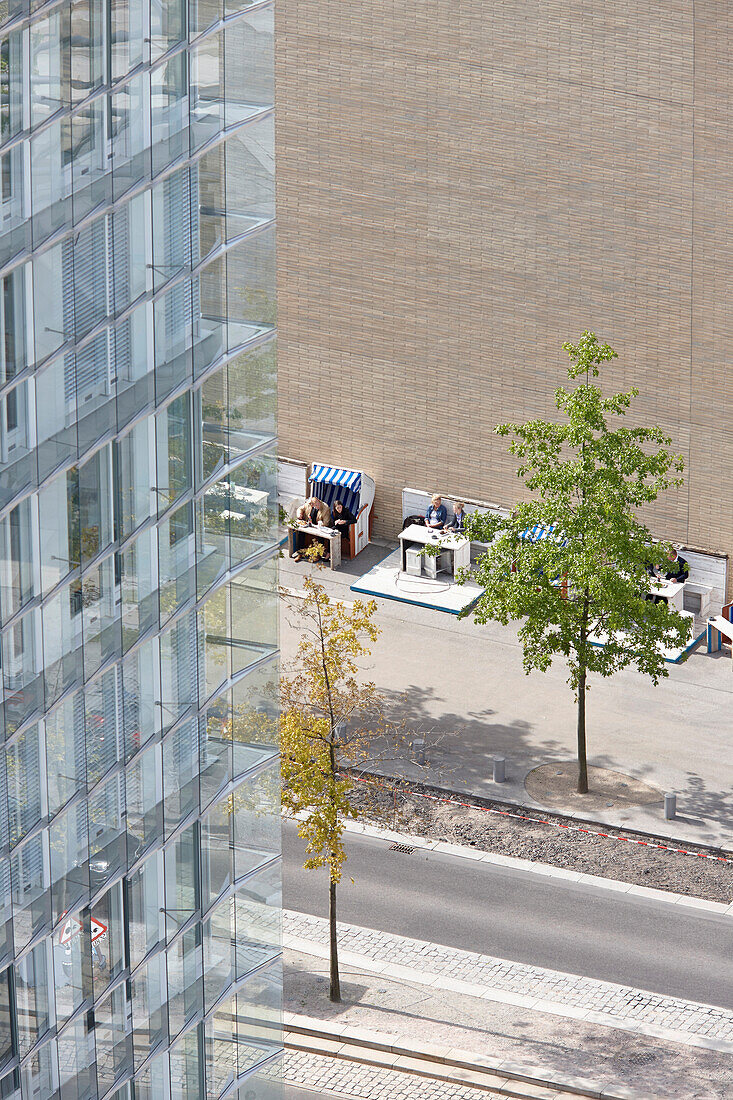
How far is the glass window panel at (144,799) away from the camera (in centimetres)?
1961

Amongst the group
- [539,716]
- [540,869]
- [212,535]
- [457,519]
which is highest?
[212,535]

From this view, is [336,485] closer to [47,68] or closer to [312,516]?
[312,516]

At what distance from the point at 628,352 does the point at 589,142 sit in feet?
14.6

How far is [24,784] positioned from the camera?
18.4 metres

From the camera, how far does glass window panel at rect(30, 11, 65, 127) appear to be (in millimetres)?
16625

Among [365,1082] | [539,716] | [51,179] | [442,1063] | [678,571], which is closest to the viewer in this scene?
[51,179]

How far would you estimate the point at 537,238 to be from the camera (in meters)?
43.2

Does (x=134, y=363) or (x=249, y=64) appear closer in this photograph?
(x=249, y=64)

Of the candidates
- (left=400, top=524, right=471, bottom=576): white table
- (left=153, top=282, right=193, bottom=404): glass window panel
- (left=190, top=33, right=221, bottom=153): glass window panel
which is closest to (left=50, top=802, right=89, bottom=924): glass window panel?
(left=153, top=282, right=193, bottom=404): glass window panel

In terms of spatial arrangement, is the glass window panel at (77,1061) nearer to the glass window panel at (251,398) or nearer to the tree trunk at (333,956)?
the glass window panel at (251,398)

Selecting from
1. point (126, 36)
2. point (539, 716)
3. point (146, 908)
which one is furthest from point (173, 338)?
point (539, 716)

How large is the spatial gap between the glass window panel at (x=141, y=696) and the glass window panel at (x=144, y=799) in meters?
0.17

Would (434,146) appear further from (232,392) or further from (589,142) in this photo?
(232,392)

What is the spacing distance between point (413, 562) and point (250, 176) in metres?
27.8
